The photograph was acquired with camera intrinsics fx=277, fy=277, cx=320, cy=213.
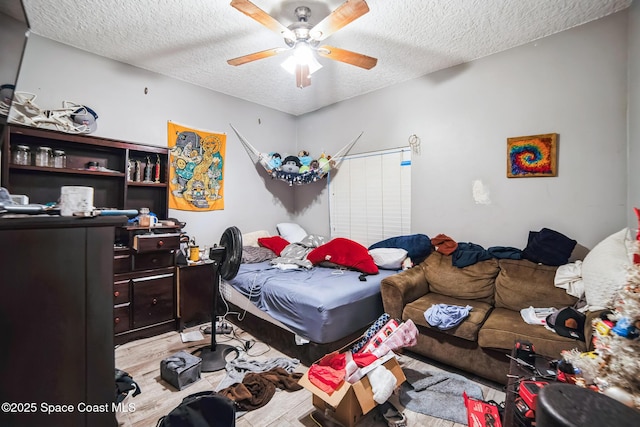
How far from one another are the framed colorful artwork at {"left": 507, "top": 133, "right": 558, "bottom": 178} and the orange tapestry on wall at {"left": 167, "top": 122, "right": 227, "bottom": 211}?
3352 mm

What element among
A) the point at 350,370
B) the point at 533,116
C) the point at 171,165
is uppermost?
the point at 533,116

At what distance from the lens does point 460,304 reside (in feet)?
7.89

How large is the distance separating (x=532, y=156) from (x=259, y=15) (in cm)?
259

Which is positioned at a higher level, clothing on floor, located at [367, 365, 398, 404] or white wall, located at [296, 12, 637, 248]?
white wall, located at [296, 12, 637, 248]

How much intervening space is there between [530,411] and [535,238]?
191cm

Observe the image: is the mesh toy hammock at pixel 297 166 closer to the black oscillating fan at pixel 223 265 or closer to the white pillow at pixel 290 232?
the white pillow at pixel 290 232

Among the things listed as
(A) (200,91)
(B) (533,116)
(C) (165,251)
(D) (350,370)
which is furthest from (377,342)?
(A) (200,91)

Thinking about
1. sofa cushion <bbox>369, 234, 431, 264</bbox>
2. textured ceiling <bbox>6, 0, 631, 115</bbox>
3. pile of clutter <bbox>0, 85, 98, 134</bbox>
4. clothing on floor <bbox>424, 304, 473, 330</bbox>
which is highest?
textured ceiling <bbox>6, 0, 631, 115</bbox>

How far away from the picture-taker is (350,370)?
1.65m

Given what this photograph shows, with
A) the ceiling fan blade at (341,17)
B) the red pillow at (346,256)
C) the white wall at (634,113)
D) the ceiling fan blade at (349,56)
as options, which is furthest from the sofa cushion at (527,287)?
the ceiling fan blade at (341,17)

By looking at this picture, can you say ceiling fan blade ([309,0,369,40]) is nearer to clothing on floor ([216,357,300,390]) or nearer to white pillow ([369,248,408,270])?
white pillow ([369,248,408,270])

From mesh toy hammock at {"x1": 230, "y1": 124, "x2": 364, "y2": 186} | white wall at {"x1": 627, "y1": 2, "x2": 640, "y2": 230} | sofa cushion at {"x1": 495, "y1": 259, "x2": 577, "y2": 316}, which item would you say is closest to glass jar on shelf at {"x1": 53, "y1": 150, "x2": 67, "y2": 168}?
mesh toy hammock at {"x1": 230, "y1": 124, "x2": 364, "y2": 186}

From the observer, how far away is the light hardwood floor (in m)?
1.66

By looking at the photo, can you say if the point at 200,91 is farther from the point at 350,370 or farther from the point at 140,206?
the point at 350,370
